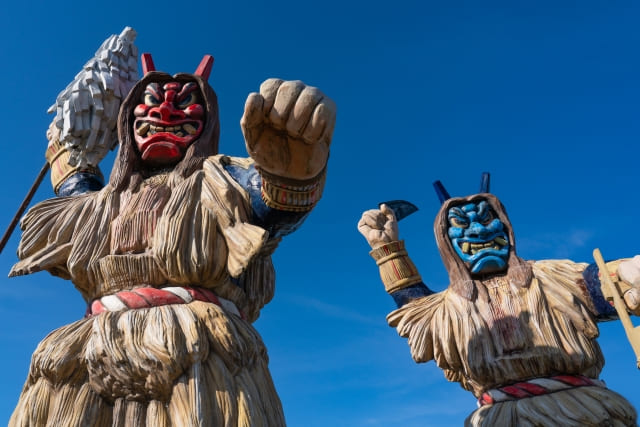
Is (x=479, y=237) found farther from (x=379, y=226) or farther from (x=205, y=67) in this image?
(x=205, y=67)

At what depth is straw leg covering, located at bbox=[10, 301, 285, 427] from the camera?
1505 millimetres

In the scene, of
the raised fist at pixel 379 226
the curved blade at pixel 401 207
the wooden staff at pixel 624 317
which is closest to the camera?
the wooden staff at pixel 624 317

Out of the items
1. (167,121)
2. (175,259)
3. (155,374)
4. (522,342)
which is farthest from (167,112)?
(522,342)

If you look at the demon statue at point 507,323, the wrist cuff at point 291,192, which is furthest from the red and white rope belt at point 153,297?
the demon statue at point 507,323

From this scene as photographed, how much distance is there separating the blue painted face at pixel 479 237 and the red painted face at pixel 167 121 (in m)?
1.46

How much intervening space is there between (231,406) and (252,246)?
1.29ft

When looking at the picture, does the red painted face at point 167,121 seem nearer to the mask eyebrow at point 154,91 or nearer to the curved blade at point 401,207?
the mask eyebrow at point 154,91

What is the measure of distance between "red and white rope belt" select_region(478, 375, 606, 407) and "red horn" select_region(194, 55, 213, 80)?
1.69 metres

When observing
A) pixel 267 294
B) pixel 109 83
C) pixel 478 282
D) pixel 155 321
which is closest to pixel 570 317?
pixel 478 282

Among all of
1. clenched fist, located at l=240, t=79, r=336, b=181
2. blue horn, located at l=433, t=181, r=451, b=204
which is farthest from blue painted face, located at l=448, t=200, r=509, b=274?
clenched fist, located at l=240, t=79, r=336, b=181

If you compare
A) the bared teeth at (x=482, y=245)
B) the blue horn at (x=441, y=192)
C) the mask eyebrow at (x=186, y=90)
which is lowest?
the bared teeth at (x=482, y=245)

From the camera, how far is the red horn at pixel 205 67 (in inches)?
85.3

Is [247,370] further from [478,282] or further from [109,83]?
[478,282]

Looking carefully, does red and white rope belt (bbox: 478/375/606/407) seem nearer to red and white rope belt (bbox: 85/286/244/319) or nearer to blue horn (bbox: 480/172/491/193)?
blue horn (bbox: 480/172/491/193)
